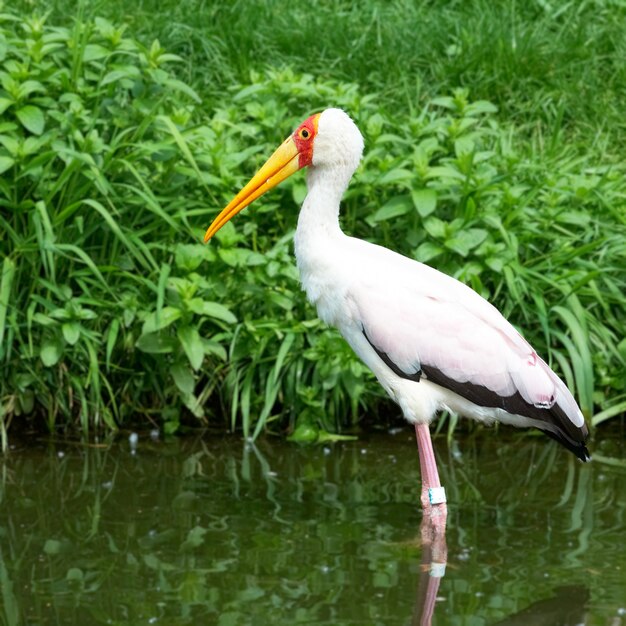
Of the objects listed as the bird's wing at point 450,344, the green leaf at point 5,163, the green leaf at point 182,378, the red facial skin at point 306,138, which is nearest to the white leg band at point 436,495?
the bird's wing at point 450,344

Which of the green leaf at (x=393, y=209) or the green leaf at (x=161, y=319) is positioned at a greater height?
the green leaf at (x=393, y=209)

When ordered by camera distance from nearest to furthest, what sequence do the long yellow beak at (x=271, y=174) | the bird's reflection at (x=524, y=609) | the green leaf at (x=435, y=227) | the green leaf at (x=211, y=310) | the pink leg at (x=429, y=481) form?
1. the bird's reflection at (x=524, y=609)
2. the pink leg at (x=429, y=481)
3. the long yellow beak at (x=271, y=174)
4. the green leaf at (x=211, y=310)
5. the green leaf at (x=435, y=227)

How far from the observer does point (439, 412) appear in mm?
6246

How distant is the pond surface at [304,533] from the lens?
14.9 ft

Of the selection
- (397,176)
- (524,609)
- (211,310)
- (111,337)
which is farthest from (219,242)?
(524,609)

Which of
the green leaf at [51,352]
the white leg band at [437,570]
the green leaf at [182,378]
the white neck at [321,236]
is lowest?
the white leg band at [437,570]

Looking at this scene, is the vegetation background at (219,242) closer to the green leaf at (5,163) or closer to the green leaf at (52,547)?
the green leaf at (5,163)

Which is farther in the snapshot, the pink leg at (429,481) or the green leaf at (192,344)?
the green leaf at (192,344)

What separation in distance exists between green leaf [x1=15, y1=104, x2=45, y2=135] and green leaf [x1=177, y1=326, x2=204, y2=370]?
3.61ft

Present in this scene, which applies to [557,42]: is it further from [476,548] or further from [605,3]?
[476,548]

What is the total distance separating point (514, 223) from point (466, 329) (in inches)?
65.9

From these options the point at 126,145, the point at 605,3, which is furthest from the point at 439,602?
the point at 605,3

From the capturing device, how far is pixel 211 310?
19.5 ft

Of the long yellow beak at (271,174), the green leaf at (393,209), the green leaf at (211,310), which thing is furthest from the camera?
the green leaf at (393,209)
